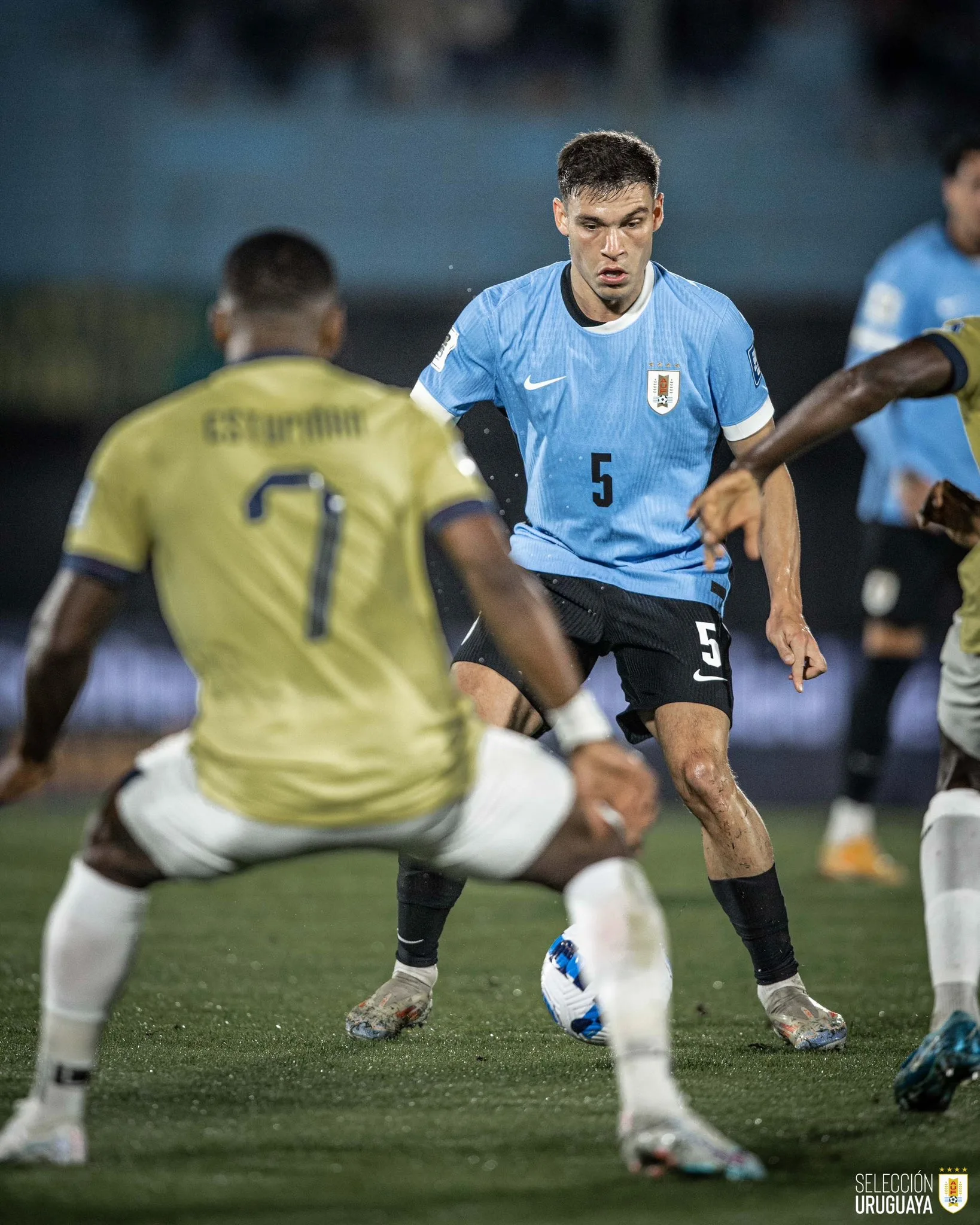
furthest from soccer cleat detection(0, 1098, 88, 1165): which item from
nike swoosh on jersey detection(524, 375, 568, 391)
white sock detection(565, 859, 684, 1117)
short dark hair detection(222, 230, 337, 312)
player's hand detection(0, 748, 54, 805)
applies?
nike swoosh on jersey detection(524, 375, 568, 391)

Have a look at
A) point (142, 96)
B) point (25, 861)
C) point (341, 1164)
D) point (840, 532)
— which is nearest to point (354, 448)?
point (341, 1164)

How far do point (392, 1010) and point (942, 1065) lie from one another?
1.67 m

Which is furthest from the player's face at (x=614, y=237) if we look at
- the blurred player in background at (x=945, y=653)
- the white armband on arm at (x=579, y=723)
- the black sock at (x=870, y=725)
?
the black sock at (x=870, y=725)

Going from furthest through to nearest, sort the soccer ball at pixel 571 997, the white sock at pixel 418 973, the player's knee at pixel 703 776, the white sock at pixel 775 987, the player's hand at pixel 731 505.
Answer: the white sock at pixel 418 973, the white sock at pixel 775 987, the player's knee at pixel 703 776, the soccer ball at pixel 571 997, the player's hand at pixel 731 505

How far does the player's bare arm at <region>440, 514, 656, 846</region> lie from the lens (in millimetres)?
3158

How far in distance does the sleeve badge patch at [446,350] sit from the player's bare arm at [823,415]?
134 centimetres

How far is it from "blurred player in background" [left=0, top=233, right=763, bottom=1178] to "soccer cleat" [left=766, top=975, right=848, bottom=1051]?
1487 millimetres

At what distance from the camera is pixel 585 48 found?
17.7 meters

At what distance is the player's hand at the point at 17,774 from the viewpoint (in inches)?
132

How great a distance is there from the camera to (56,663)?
322cm

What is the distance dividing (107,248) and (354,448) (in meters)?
13.7

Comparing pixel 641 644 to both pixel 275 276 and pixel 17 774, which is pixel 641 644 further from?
pixel 17 774

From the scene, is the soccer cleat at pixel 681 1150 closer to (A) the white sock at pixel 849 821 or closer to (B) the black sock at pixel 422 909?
(B) the black sock at pixel 422 909

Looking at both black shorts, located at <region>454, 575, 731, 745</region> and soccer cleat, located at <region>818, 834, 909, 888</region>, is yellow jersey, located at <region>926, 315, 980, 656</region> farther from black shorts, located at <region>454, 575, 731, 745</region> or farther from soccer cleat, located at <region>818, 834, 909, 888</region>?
soccer cleat, located at <region>818, 834, 909, 888</region>
